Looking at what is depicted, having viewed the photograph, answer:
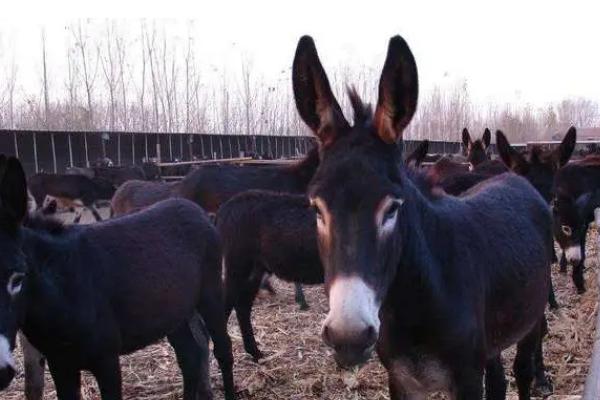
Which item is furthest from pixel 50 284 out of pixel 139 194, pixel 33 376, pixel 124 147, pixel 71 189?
pixel 124 147

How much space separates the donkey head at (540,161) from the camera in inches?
238

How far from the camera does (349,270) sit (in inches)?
75.0

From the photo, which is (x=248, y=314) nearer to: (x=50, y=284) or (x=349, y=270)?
(x=50, y=284)

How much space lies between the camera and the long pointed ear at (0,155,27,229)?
3.01 metres

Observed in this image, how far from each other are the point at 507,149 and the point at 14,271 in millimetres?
5083

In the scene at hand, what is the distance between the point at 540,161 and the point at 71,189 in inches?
526

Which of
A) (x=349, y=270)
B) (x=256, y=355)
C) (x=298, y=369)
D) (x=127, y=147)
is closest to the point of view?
(x=349, y=270)

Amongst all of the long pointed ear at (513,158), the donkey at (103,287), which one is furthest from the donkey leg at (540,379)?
the donkey at (103,287)

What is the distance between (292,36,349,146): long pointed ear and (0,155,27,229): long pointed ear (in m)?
1.69

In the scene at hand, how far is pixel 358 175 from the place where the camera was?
79.7 inches

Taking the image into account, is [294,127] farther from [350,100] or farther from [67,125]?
[350,100]

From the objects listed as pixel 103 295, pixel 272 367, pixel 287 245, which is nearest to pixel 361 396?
pixel 272 367

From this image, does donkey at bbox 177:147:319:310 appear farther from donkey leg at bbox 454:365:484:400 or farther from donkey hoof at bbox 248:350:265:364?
donkey leg at bbox 454:365:484:400

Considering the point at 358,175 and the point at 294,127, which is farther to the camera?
the point at 294,127
